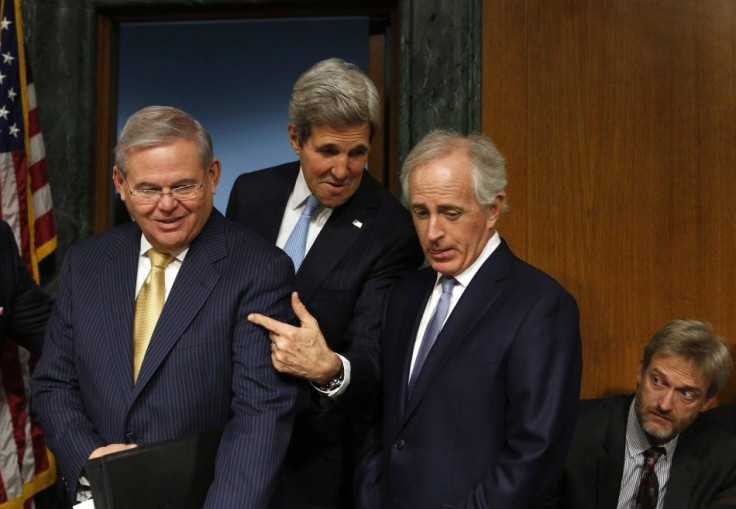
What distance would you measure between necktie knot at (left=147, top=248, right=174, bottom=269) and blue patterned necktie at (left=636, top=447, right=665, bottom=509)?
1.82 metres

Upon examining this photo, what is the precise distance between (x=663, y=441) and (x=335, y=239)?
143cm

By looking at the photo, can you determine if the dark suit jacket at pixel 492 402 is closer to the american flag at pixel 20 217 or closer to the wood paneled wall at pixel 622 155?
the wood paneled wall at pixel 622 155

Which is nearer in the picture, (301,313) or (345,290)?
(301,313)

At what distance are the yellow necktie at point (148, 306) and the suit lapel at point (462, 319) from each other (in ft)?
2.10

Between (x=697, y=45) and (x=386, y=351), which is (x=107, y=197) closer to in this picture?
(x=386, y=351)

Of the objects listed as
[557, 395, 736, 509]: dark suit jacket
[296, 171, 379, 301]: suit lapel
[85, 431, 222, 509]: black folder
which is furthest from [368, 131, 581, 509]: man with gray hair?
[557, 395, 736, 509]: dark suit jacket

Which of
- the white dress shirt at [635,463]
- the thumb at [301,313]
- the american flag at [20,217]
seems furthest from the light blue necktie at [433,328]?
the american flag at [20,217]

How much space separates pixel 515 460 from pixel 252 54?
3.12 meters

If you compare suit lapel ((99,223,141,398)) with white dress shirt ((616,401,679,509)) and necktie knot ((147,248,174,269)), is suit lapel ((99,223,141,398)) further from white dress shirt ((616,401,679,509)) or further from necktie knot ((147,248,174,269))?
white dress shirt ((616,401,679,509))

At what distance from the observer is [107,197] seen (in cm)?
404

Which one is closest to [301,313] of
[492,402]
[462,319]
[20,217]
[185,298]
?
[185,298]

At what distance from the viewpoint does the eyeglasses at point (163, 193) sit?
7.24 ft

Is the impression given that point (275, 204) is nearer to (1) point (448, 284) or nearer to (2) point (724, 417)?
(1) point (448, 284)

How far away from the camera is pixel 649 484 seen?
3.24 metres
